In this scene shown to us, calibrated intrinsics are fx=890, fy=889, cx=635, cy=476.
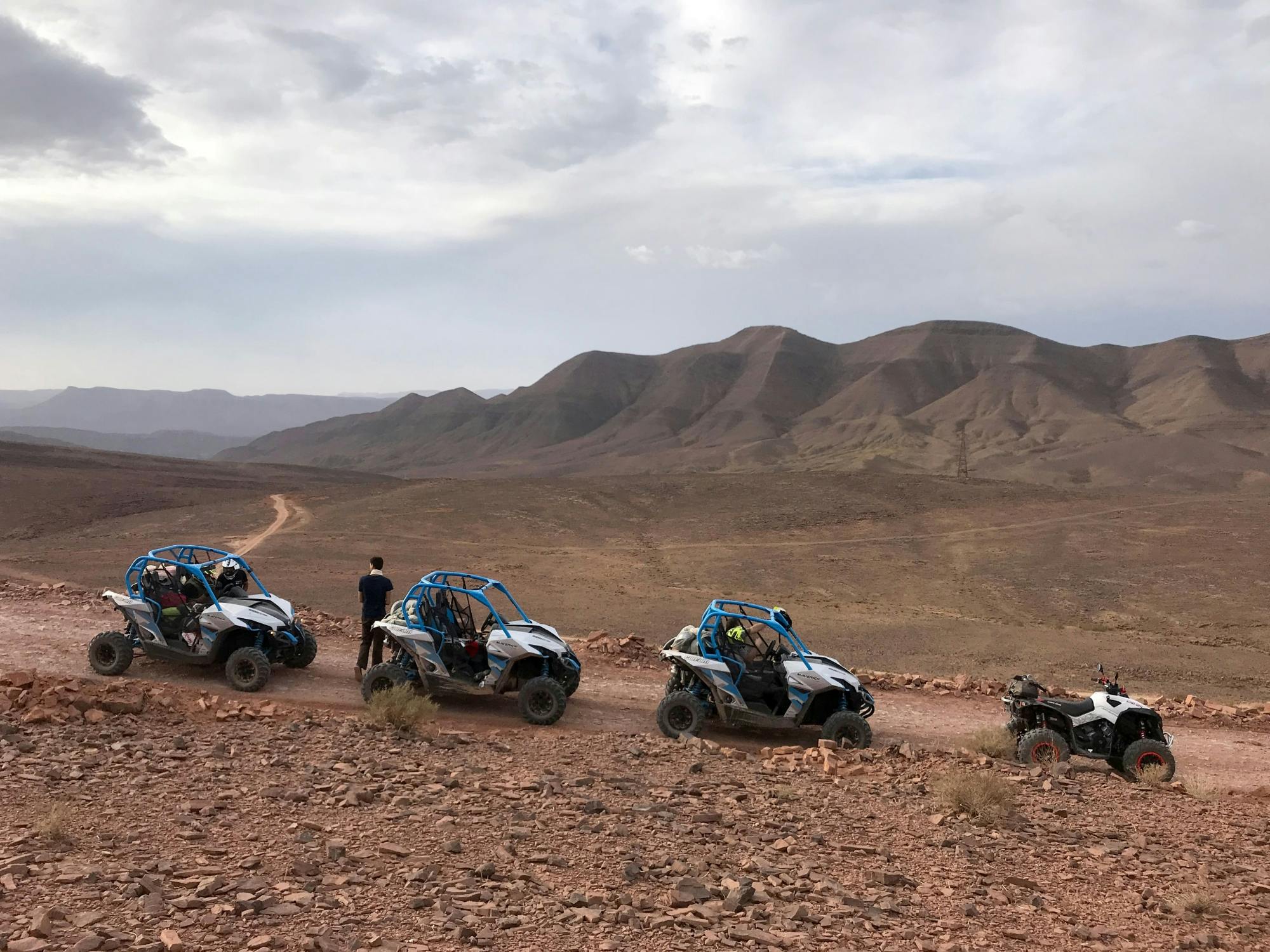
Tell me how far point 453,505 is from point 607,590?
16.1m

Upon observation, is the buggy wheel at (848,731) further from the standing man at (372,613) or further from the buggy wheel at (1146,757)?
the standing man at (372,613)

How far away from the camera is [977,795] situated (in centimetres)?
674

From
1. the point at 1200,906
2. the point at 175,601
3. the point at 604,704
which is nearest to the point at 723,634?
the point at 604,704

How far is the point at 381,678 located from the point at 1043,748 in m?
7.23

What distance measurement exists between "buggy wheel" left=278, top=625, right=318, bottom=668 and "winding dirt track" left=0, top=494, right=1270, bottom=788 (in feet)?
0.45

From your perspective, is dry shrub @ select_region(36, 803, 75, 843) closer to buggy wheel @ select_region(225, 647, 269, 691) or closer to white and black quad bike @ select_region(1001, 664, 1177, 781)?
buggy wheel @ select_region(225, 647, 269, 691)

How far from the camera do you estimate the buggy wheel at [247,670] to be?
1052 cm

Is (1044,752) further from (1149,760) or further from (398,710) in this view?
(398,710)

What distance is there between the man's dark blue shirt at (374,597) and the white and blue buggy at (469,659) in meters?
0.79

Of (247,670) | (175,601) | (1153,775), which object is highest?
(175,601)


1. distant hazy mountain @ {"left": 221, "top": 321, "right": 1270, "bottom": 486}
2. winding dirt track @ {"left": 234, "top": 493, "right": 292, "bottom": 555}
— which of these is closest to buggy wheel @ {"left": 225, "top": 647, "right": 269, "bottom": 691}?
winding dirt track @ {"left": 234, "top": 493, "right": 292, "bottom": 555}

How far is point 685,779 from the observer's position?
289 inches

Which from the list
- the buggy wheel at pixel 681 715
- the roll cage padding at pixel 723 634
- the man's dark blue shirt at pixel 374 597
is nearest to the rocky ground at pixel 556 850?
the buggy wheel at pixel 681 715

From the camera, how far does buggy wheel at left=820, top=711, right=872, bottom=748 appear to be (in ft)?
30.8
